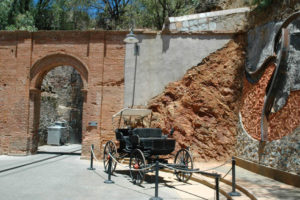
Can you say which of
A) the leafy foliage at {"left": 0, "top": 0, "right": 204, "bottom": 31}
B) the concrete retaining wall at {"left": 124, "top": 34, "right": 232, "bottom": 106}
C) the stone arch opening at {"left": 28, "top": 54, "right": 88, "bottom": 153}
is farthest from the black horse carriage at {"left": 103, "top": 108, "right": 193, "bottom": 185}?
the leafy foliage at {"left": 0, "top": 0, "right": 204, "bottom": 31}

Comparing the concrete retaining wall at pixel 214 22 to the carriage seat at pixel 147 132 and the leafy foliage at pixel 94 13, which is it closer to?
the carriage seat at pixel 147 132

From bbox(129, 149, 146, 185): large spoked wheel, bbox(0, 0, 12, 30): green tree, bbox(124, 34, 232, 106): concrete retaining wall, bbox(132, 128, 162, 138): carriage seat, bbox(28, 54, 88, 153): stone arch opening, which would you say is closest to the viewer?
bbox(129, 149, 146, 185): large spoked wheel

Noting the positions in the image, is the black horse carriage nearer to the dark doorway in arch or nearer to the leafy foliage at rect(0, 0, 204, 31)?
the dark doorway in arch

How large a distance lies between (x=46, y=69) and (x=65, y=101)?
11.2 meters

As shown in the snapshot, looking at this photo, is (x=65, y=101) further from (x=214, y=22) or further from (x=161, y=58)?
(x=214, y=22)

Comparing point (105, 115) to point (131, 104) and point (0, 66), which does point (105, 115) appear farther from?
point (0, 66)

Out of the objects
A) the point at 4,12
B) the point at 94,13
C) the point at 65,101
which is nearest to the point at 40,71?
the point at 4,12

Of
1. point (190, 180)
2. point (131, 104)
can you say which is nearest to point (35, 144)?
point (131, 104)

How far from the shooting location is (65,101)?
24.9m

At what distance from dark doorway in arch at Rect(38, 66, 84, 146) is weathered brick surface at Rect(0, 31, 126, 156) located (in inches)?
327

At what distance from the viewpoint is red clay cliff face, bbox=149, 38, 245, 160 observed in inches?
485

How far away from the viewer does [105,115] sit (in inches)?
517

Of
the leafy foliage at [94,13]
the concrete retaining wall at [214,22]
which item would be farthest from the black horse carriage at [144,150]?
the leafy foliage at [94,13]

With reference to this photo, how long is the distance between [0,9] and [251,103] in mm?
18689
